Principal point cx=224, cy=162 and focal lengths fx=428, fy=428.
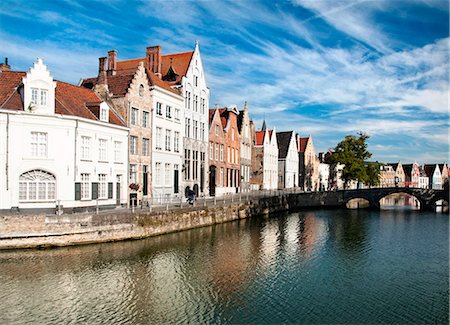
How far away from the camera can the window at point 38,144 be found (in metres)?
24.4

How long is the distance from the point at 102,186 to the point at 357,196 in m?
→ 42.3

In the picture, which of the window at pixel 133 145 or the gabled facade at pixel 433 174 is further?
the gabled facade at pixel 433 174

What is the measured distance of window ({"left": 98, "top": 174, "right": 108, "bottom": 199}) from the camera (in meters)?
27.8

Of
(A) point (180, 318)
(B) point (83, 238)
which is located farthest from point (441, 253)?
(B) point (83, 238)

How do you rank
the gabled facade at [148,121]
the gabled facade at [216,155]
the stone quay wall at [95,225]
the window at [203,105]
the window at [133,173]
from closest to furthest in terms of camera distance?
the stone quay wall at [95,225], the gabled facade at [148,121], the window at [133,173], the window at [203,105], the gabled facade at [216,155]

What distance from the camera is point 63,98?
26953 mm

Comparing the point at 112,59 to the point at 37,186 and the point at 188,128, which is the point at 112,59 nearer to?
the point at 188,128

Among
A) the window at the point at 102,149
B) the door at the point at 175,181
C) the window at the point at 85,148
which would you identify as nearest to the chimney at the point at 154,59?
the door at the point at 175,181

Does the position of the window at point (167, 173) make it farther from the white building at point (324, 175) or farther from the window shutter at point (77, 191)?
the white building at point (324, 175)

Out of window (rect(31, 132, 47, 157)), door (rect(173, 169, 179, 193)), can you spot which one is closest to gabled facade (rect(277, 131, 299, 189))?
door (rect(173, 169, 179, 193))

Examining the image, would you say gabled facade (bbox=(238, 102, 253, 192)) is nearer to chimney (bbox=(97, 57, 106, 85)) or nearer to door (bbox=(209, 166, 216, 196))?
door (bbox=(209, 166, 216, 196))

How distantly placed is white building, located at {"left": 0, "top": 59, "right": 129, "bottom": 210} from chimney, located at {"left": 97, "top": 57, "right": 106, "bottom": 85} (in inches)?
151

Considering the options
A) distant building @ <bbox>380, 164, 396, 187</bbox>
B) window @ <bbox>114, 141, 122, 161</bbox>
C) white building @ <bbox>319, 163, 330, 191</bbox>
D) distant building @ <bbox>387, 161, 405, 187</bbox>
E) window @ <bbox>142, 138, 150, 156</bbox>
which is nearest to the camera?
window @ <bbox>114, 141, 122, 161</bbox>

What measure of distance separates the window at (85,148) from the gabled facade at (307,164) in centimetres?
5482
